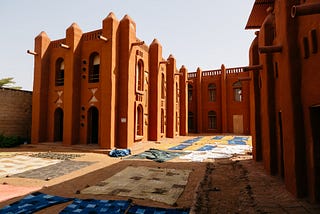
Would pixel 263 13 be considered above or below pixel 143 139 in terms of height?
above

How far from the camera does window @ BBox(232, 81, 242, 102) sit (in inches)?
1129

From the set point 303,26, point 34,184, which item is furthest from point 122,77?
point 303,26

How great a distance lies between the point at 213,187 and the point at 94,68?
13227 millimetres

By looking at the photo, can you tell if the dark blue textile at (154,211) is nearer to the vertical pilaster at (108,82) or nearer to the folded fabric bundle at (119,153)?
the folded fabric bundle at (119,153)

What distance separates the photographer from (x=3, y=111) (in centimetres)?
1698

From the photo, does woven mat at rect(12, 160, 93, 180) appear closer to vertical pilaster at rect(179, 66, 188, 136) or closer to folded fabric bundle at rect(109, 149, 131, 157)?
folded fabric bundle at rect(109, 149, 131, 157)

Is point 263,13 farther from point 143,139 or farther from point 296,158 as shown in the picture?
point 143,139

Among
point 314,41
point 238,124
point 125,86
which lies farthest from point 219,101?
point 314,41

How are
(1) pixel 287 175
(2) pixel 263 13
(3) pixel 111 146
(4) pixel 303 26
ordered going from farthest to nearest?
(3) pixel 111 146 → (2) pixel 263 13 → (1) pixel 287 175 → (4) pixel 303 26

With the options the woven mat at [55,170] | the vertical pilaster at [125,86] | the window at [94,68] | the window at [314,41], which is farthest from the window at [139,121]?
the window at [314,41]

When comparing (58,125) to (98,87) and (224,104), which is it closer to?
(98,87)

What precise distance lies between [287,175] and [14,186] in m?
8.38

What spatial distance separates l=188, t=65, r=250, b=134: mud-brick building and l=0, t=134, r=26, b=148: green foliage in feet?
65.6

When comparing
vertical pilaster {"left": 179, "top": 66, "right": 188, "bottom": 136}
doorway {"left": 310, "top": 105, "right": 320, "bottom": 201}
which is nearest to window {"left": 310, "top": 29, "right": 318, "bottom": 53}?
doorway {"left": 310, "top": 105, "right": 320, "bottom": 201}
